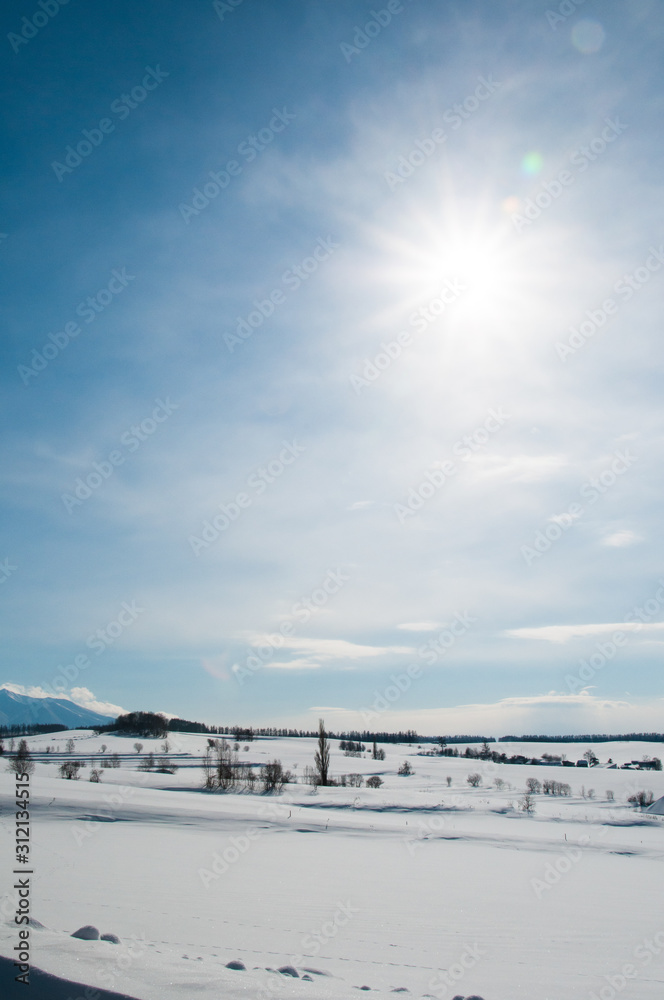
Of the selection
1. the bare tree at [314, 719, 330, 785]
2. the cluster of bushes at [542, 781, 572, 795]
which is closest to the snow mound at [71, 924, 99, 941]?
the bare tree at [314, 719, 330, 785]

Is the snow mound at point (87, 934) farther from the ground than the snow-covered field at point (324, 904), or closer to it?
farther from the ground

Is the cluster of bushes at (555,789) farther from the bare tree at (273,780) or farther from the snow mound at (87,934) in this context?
the snow mound at (87,934)

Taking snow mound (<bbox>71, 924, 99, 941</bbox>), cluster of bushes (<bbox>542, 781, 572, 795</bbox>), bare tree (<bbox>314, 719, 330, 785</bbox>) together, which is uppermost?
snow mound (<bbox>71, 924, 99, 941</bbox>)

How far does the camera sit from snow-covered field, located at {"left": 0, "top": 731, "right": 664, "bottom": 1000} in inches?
229

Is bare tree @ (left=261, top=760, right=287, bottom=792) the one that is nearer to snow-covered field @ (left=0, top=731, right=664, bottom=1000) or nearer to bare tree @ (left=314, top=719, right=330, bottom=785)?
bare tree @ (left=314, top=719, right=330, bottom=785)

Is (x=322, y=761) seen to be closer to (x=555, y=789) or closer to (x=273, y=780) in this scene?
(x=273, y=780)

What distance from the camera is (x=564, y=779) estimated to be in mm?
84438

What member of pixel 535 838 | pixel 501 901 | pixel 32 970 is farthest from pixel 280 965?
pixel 535 838

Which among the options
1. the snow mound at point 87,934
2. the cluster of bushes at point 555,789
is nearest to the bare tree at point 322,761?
the cluster of bushes at point 555,789

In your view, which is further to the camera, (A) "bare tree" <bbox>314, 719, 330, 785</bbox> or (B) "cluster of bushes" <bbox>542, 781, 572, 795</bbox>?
(B) "cluster of bushes" <bbox>542, 781, 572, 795</bbox>

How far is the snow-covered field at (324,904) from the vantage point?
580 cm

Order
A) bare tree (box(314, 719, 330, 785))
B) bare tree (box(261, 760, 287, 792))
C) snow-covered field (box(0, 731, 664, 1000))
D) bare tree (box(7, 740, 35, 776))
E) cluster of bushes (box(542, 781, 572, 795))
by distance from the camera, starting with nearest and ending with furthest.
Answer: snow-covered field (box(0, 731, 664, 1000)) → bare tree (box(7, 740, 35, 776)) → bare tree (box(261, 760, 287, 792)) → bare tree (box(314, 719, 330, 785)) → cluster of bushes (box(542, 781, 572, 795))

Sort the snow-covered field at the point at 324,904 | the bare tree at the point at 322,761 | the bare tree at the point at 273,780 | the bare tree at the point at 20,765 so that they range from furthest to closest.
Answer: the bare tree at the point at 322,761 < the bare tree at the point at 273,780 < the bare tree at the point at 20,765 < the snow-covered field at the point at 324,904

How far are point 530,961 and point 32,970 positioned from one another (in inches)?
270
